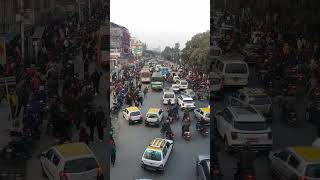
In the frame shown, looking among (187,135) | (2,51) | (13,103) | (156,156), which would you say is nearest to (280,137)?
(187,135)

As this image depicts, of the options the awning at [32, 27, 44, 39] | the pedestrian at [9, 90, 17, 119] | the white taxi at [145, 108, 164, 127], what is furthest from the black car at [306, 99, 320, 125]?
the pedestrian at [9, 90, 17, 119]

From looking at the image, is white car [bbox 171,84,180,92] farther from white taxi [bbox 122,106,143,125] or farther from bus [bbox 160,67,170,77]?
white taxi [bbox 122,106,143,125]

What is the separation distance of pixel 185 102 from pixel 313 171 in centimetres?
400

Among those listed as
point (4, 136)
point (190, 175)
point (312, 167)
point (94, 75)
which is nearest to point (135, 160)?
point (190, 175)

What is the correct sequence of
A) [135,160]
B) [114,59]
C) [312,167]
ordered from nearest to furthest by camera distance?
1. [312,167]
2. [135,160]
3. [114,59]

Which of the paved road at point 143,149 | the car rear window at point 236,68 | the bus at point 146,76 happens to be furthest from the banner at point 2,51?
the car rear window at point 236,68

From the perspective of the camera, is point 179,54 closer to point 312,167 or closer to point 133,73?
point 133,73

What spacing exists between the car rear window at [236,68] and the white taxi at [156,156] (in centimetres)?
218

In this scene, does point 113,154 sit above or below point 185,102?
below

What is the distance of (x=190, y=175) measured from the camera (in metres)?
12.9

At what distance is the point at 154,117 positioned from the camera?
13.6 m

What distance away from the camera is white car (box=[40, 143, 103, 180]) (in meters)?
11.3

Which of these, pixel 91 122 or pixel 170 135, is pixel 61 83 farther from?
pixel 170 135

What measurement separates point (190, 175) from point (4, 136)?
4126mm
